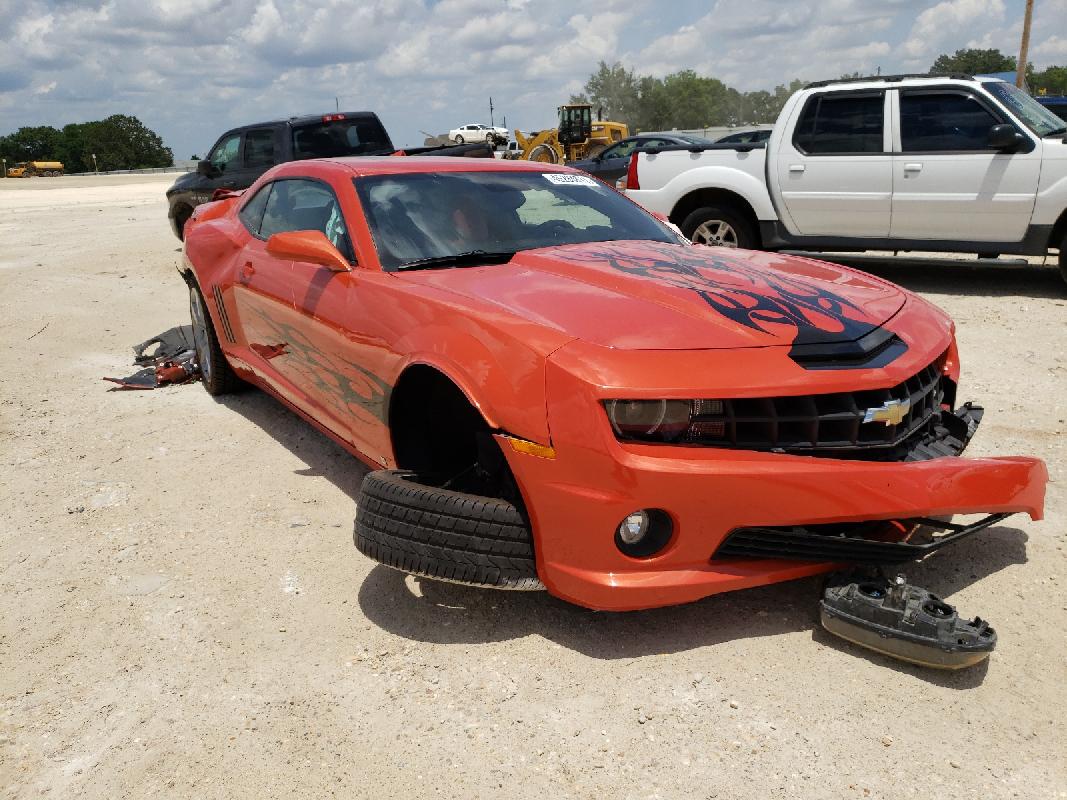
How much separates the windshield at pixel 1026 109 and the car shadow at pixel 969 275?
54.2 inches

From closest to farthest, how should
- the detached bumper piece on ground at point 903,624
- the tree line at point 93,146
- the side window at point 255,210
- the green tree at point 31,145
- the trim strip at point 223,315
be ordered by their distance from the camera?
the detached bumper piece on ground at point 903,624, the side window at point 255,210, the trim strip at point 223,315, the tree line at point 93,146, the green tree at point 31,145

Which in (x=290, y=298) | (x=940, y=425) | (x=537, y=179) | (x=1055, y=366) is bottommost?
(x=1055, y=366)

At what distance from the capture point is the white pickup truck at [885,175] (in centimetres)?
771

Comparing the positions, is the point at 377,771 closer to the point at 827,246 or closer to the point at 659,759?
the point at 659,759

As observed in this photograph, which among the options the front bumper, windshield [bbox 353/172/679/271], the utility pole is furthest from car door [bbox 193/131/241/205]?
the utility pole

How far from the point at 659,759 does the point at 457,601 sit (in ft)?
3.44

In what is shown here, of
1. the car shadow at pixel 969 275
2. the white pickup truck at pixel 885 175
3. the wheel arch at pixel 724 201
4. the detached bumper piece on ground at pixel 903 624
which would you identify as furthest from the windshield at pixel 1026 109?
the detached bumper piece on ground at pixel 903 624

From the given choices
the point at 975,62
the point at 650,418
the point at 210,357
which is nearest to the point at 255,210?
the point at 210,357

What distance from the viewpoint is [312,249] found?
11.8 ft

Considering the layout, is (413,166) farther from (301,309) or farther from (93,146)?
(93,146)

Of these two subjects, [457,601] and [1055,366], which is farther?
[1055,366]

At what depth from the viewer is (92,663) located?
2898 millimetres

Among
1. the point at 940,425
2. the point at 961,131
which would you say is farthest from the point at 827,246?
the point at 940,425

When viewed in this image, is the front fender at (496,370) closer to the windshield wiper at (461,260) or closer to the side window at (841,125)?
the windshield wiper at (461,260)
